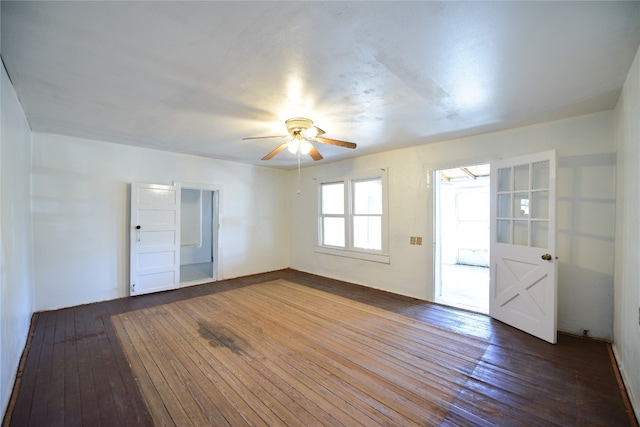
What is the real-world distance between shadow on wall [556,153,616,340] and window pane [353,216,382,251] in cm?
255

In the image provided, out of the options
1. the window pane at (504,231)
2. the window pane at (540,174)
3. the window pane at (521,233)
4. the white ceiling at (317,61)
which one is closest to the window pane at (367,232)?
the window pane at (504,231)

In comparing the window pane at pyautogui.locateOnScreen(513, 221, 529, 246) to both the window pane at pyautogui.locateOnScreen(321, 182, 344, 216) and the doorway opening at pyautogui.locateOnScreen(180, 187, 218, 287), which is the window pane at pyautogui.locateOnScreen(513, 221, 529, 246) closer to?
the window pane at pyautogui.locateOnScreen(321, 182, 344, 216)

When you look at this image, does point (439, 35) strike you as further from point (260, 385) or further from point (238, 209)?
point (238, 209)

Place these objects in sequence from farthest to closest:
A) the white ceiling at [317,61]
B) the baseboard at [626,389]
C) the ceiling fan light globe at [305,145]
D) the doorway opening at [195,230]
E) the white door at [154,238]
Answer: the doorway opening at [195,230] → the white door at [154,238] → the ceiling fan light globe at [305,145] → the baseboard at [626,389] → the white ceiling at [317,61]

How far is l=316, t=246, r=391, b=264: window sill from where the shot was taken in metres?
4.84

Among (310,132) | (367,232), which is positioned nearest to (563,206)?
(367,232)

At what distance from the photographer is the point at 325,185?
237 inches

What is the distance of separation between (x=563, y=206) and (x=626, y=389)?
6.02 feet

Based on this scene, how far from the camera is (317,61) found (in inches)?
77.3

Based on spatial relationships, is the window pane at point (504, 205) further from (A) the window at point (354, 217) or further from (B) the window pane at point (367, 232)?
(B) the window pane at point (367, 232)

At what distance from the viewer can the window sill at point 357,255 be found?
4840 millimetres

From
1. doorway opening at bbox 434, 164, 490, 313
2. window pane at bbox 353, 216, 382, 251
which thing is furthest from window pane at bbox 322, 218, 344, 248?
doorway opening at bbox 434, 164, 490, 313

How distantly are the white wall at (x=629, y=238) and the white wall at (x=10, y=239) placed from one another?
173 inches

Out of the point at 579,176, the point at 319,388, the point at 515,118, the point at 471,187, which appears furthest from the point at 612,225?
the point at 471,187
